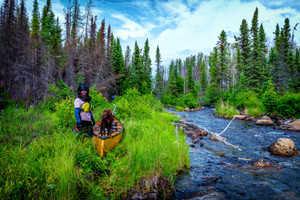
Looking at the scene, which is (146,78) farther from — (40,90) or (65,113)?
(65,113)

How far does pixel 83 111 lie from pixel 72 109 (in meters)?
1.35

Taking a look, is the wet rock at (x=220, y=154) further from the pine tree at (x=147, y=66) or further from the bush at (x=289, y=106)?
the pine tree at (x=147, y=66)

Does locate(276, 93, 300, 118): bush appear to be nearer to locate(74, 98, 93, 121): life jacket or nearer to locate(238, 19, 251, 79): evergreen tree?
locate(74, 98, 93, 121): life jacket

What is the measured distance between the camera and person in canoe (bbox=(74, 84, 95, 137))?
5.07 metres

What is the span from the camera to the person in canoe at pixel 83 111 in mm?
5074

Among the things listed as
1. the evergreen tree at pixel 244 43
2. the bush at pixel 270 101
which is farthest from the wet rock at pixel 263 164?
the evergreen tree at pixel 244 43

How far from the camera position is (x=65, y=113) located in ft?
19.5

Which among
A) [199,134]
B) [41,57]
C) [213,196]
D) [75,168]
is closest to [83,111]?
[75,168]

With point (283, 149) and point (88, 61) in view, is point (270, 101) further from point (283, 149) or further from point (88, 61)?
point (88, 61)

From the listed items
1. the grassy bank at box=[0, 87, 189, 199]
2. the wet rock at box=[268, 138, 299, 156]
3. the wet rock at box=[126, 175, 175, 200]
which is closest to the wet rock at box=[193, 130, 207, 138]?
the wet rock at box=[268, 138, 299, 156]

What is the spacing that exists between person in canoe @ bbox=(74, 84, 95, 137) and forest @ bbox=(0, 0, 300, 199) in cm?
55

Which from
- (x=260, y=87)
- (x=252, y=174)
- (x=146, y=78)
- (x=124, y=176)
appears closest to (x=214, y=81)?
(x=260, y=87)

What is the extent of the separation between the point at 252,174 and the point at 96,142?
201 inches

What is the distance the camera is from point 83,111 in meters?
5.21
